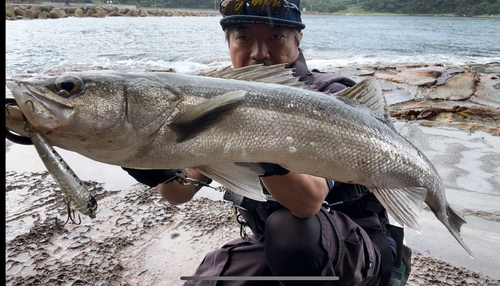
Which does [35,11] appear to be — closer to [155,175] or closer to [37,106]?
[155,175]

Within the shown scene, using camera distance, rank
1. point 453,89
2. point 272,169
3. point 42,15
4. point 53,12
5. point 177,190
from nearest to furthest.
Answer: point 272,169 → point 177,190 → point 453,89 → point 42,15 → point 53,12

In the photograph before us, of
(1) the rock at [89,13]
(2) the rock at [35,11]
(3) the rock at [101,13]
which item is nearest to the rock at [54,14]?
(2) the rock at [35,11]

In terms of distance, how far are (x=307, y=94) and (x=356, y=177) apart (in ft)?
Answer: 1.65

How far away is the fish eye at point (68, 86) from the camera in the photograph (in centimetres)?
151

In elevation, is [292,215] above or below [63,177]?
below

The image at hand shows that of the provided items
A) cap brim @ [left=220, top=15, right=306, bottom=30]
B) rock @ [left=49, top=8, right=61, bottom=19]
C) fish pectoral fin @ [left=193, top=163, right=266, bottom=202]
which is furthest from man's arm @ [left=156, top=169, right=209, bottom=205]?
rock @ [left=49, top=8, right=61, bottom=19]

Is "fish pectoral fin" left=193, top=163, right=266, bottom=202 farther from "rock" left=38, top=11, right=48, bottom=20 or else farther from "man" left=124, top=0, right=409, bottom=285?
"rock" left=38, top=11, right=48, bottom=20

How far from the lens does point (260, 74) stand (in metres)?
1.92

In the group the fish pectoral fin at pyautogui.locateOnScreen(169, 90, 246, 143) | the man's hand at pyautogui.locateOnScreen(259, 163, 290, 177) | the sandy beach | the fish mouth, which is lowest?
the sandy beach

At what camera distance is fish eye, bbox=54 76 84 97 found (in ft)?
4.97

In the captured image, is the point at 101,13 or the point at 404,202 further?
the point at 101,13

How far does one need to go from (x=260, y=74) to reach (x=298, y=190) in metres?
0.67

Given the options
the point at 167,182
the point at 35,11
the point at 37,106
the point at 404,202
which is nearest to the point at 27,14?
the point at 35,11

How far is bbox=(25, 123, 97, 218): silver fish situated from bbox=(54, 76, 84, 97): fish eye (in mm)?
211
